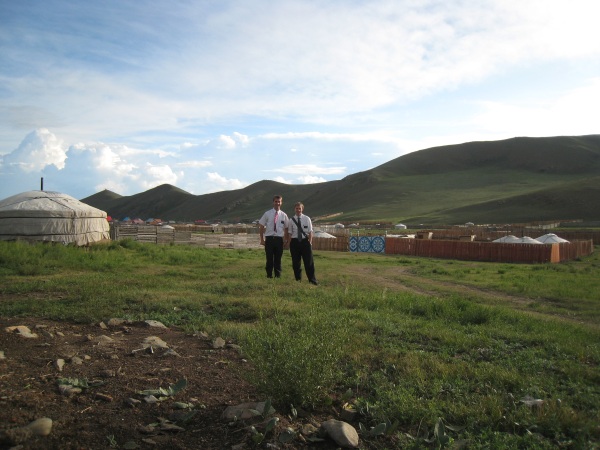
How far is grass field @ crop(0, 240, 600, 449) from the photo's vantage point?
10.6 feet

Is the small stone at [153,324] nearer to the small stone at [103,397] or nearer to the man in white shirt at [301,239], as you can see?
the small stone at [103,397]

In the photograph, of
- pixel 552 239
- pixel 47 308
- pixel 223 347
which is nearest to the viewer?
pixel 223 347

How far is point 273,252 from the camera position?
32.9ft

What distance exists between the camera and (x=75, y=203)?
66.5ft

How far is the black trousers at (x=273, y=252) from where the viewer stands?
9883mm

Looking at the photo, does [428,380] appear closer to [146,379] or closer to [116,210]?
[146,379]

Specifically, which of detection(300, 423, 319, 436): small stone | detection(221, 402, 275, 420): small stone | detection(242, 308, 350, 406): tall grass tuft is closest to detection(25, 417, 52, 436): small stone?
detection(221, 402, 275, 420): small stone

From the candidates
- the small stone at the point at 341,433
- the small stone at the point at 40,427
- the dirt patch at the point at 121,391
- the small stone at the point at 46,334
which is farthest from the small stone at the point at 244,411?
the small stone at the point at 46,334

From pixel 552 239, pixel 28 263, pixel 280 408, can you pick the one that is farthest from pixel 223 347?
pixel 552 239

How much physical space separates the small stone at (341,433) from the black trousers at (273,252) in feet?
22.8

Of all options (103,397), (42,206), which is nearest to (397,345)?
(103,397)

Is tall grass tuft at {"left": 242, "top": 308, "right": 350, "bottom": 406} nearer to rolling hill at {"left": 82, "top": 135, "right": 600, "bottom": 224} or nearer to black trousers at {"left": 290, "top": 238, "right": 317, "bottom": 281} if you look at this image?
black trousers at {"left": 290, "top": 238, "right": 317, "bottom": 281}

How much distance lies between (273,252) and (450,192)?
115 m

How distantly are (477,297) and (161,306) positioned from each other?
20.5 ft
